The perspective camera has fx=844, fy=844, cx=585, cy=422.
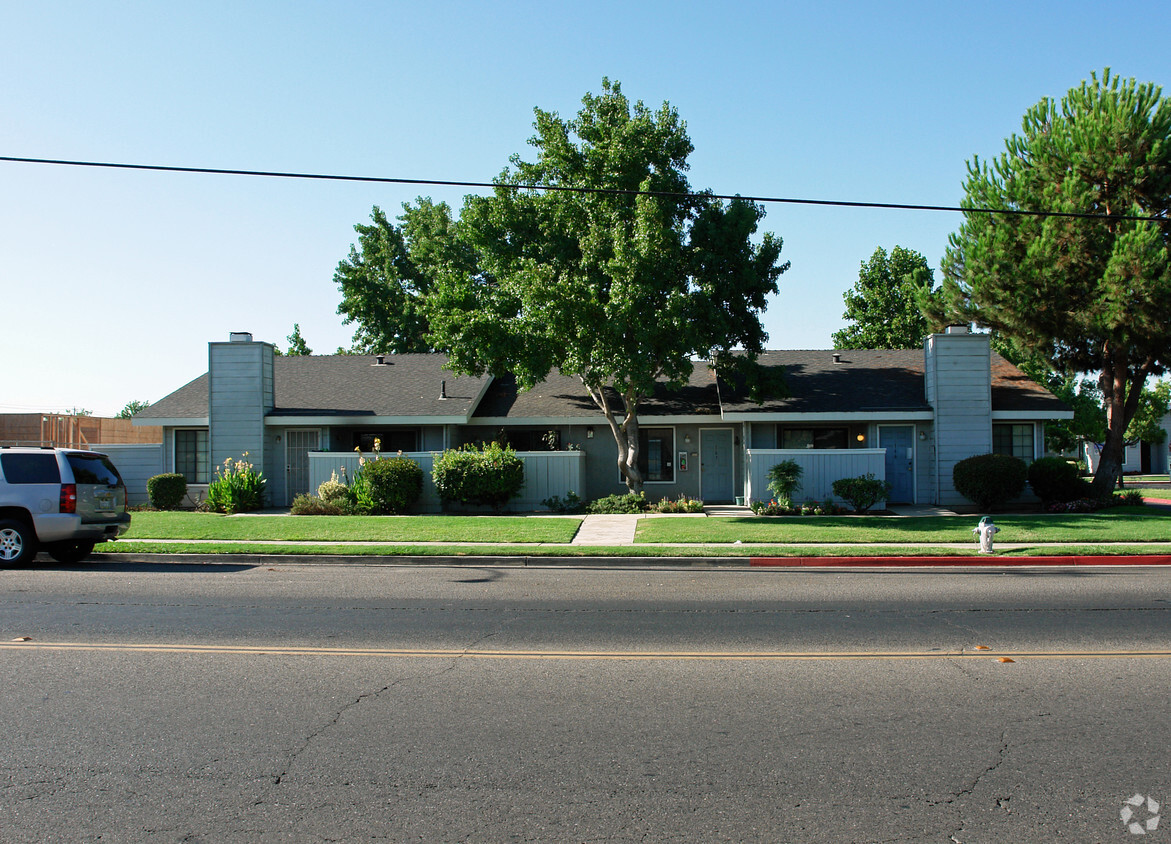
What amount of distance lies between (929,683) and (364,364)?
24421 millimetres

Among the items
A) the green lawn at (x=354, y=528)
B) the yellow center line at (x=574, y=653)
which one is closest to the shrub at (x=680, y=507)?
the green lawn at (x=354, y=528)

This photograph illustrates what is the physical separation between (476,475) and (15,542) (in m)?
10.0

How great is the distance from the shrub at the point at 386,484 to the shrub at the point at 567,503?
3.45 m

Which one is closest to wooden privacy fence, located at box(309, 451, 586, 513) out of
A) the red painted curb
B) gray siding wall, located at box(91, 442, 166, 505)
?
gray siding wall, located at box(91, 442, 166, 505)

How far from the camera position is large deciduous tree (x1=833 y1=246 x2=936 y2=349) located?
1608 inches

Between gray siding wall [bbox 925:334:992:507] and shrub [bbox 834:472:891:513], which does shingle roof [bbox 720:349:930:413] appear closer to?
gray siding wall [bbox 925:334:992:507]

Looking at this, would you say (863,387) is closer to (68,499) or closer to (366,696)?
(68,499)

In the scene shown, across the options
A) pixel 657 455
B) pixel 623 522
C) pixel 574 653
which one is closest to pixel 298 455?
pixel 657 455

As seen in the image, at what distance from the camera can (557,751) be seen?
4969 millimetres

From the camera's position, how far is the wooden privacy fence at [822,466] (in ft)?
69.3

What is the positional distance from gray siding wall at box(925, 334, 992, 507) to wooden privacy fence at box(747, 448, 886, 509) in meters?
2.51

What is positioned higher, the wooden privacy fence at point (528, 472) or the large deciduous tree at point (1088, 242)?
the large deciduous tree at point (1088, 242)

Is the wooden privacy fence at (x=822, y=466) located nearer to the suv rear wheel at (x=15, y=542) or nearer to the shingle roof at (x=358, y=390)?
the shingle roof at (x=358, y=390)

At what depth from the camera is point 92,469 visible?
46.0 feet
